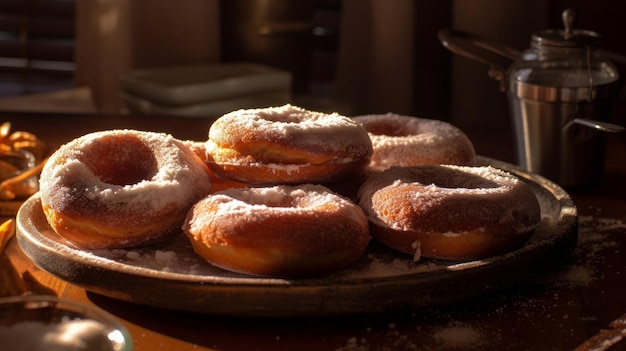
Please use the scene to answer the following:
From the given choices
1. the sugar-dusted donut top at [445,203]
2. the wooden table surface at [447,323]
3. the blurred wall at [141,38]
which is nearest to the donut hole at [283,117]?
the sugar-dusted donut top at [445,203]

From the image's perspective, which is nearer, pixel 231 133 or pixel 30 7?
pixel 231 133

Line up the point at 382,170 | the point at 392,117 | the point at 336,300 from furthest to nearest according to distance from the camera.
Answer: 1. the point at 392,117
2. the point at 382,170
3. the point at 336,300

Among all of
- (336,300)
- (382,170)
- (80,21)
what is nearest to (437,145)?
(382,170)

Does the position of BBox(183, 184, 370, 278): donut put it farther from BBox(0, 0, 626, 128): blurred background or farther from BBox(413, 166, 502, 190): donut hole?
BBox(0, 0, 626, 128): blurred background

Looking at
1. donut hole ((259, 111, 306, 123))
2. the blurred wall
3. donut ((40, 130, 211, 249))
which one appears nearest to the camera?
donut ((40, 130, 211, 249))

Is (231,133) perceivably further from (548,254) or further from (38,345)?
(38,345)

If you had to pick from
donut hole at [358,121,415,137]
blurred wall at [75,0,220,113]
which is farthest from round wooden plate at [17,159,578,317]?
blurred wall at [75,0,220,113]
